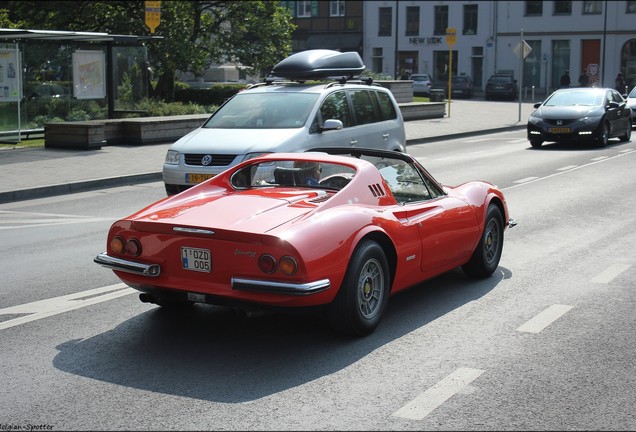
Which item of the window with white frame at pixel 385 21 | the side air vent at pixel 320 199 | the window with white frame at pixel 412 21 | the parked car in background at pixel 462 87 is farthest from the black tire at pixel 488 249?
the window with white frame at pixel 385 21

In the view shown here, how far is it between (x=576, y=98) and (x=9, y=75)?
47.5 feet

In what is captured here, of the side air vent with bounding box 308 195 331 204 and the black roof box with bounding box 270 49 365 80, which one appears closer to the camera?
the side air vent with bounding box 308 195 331 204

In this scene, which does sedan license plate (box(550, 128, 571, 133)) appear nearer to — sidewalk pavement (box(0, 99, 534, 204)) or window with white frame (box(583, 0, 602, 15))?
sidewalk pavement (box(0, 99, 534, 204))

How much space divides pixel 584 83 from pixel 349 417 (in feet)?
190

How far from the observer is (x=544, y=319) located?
23.2 ft

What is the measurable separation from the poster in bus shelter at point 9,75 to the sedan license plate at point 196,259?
57.2 ft

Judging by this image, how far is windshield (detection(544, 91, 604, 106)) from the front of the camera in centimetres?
2502

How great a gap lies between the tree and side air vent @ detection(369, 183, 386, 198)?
90.3ft

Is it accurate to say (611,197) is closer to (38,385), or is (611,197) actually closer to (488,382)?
(488,382)

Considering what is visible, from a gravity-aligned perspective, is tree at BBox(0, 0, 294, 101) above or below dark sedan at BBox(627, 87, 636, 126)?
above

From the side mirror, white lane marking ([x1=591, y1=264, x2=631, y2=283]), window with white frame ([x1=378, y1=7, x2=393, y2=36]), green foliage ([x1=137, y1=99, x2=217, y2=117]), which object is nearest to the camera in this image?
white lane marking ([x1=591, y1=264, x2=631, y2=283])

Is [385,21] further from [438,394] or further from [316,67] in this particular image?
[438,394]

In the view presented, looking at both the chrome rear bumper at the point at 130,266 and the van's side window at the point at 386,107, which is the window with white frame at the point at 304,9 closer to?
the van's side window at the point at 386,107

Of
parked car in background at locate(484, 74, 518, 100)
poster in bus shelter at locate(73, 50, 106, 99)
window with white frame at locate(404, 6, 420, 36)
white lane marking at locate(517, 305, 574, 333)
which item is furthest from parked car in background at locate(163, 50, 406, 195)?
window with white frame at locate(404, 6, 420, 36)
